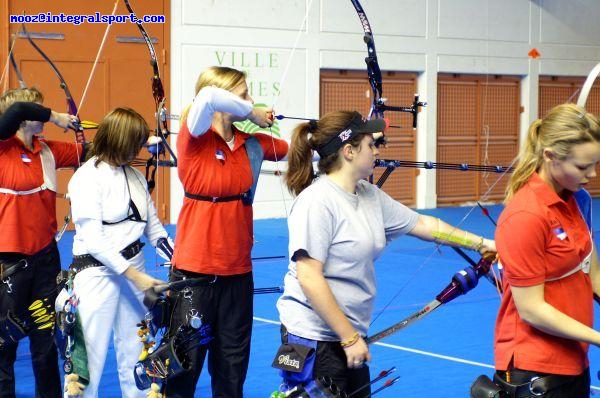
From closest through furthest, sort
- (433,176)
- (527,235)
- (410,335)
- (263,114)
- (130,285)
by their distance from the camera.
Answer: (527,235) < (263,114) < (130,285) < (410,335) < (433,176)

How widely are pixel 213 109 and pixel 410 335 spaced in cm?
332

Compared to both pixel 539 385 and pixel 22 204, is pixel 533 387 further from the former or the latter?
pixel 22 204

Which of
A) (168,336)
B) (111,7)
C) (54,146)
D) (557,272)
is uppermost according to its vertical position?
(111,7)

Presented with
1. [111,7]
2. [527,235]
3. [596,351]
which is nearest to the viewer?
[527,235]

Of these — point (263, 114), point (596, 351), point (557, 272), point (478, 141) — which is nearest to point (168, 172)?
point (478, 141)

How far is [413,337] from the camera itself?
21.8 feet

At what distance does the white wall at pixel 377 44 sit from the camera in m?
13.4

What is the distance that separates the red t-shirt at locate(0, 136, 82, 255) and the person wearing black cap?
2.00 m

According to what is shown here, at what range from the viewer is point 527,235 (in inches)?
109

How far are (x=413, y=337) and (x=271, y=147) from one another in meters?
2.70

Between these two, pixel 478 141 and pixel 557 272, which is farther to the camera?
pixel 478 141

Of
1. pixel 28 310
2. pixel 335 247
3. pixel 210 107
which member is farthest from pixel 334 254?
pixel 28 310

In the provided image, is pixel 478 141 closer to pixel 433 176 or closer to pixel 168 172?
pixel 433 176

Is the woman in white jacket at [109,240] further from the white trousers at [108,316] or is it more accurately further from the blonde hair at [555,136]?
the blonde hair at [555,136]
